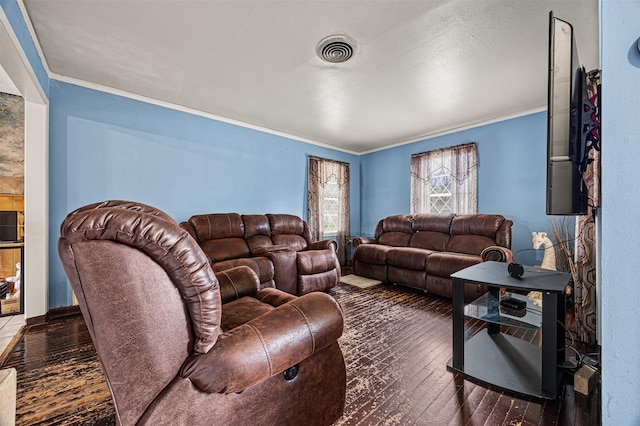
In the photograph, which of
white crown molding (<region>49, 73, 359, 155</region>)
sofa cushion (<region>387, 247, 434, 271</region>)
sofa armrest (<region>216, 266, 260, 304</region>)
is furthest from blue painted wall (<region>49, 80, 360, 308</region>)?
sofa armrest (<region>216, 266, 260, 304</region>)

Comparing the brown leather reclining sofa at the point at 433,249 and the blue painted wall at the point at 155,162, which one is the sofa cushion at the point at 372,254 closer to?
the brown leather reclining sofa at the point at 433,249

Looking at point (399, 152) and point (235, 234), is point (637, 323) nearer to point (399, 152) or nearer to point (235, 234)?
point (235, 234)

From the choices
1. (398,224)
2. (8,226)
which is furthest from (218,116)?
(398,224)

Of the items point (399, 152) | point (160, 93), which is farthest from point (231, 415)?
point (399, 152)

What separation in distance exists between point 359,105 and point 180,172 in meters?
2.57

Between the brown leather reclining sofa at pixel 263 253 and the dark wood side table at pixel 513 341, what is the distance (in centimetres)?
192

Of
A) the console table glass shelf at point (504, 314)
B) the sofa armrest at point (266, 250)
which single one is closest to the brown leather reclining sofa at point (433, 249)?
the console table glass shelf at point (504, 314)

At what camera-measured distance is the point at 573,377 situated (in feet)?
5.39

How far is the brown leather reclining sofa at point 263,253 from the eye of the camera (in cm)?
326

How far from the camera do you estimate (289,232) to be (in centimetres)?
427

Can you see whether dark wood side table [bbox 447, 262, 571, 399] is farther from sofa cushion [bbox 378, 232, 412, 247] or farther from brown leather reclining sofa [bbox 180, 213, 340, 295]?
sofa cushion [bbox 378, 232, 412, 247]

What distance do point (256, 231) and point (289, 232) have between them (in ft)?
1.87

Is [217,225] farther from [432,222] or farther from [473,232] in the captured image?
[473,232]

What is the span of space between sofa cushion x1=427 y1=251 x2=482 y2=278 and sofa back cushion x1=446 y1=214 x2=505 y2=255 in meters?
0.43
